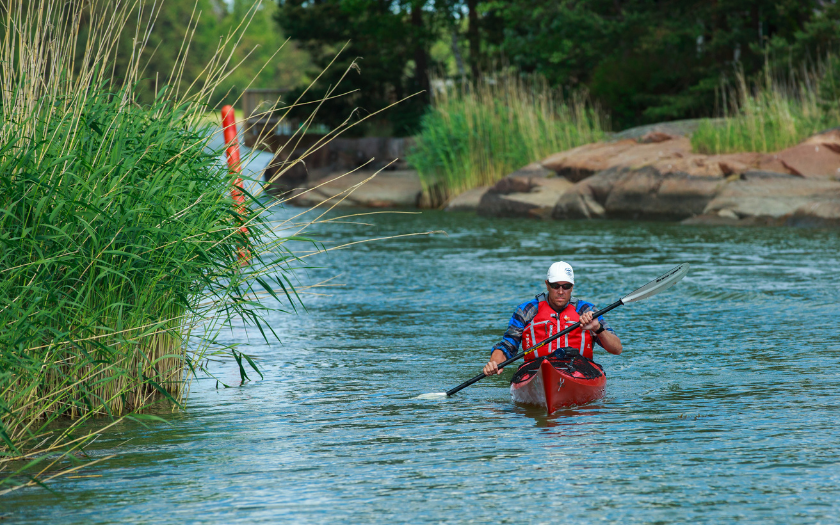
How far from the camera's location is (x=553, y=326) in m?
7.26

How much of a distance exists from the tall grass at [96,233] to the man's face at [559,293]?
1.74m

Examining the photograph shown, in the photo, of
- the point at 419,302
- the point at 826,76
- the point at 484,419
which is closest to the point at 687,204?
the point at 826,76

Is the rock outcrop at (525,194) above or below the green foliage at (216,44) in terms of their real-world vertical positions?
below

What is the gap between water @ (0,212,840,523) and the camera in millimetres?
4781

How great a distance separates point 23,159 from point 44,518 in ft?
6.46

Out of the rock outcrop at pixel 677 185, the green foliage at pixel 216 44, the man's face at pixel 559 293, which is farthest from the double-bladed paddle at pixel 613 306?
the green foliage at pixel 216 44

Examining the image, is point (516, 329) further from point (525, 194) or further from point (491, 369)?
point (525, 194)

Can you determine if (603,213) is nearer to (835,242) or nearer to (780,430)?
(835,242)

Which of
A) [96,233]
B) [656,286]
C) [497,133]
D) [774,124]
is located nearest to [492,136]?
[497,133]

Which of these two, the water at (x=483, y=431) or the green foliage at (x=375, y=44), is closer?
the water at (x=483, y=431)

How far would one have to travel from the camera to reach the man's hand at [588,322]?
6.74m

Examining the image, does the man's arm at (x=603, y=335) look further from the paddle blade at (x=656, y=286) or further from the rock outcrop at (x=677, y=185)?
the rock outcrop at (x=677, y=185)

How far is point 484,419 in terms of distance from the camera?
661 cm

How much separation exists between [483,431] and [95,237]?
234 centimetres
